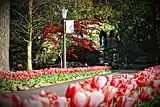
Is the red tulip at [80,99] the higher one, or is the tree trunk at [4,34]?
the tree trunk at [4,34]

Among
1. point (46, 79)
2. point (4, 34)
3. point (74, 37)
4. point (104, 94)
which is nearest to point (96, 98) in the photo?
point (104, 94)

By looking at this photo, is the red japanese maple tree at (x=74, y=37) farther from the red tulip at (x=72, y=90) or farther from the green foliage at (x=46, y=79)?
the red tulip at (x=72, y=90)

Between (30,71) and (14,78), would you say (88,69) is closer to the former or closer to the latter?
(30,71)

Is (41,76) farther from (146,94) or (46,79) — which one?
(146,94)

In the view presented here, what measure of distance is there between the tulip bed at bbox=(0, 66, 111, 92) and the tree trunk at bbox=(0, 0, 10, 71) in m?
0.09

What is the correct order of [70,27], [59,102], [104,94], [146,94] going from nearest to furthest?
[59,102] < [104,94] < [146,94] < [70,27]

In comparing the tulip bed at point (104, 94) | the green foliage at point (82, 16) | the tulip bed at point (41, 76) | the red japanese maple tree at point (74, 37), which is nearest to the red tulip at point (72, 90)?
the tulip bed at point (104, 94)

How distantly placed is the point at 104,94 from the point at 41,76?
532mm

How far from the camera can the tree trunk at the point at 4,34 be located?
1583mm

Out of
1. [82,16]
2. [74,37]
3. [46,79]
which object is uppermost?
[82,16]

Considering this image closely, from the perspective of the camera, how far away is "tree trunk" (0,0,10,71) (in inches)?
62.3

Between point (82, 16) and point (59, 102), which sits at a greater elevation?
point (82, 16)

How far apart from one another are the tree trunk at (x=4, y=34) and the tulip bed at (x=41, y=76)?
0.30 feet

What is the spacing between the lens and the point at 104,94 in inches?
58.2
